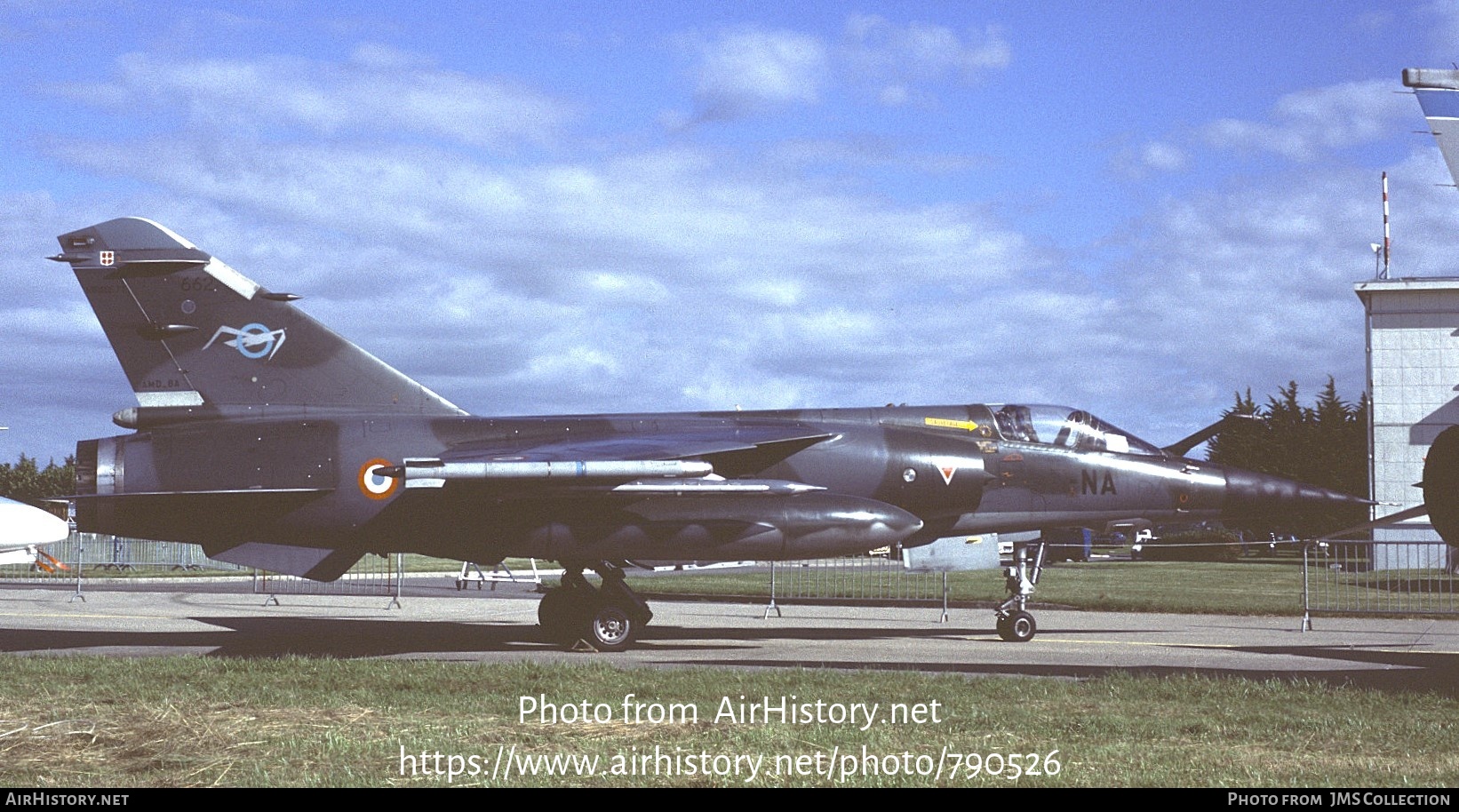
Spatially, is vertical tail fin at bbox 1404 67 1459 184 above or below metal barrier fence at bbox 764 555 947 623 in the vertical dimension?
above

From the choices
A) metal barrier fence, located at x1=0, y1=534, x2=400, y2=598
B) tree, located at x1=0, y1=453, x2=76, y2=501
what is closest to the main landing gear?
metal barrier fence, located at x1=0, y1=534, x2=400, y2=598

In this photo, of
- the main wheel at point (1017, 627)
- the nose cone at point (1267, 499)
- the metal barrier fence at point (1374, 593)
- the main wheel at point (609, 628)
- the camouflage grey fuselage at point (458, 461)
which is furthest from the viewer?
the metal barrier fence at point (1374, 593)

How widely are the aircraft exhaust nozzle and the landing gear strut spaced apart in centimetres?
689

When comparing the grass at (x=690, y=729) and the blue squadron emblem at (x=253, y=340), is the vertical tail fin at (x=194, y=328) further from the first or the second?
the grass at (x=690, y=729)

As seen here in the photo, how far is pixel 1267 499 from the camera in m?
16.1

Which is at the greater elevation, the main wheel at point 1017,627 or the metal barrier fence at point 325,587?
the main wheel at point 1017,627

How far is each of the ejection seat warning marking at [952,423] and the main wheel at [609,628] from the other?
14.6ft

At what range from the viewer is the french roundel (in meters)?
14.3

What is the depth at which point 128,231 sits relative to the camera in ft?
48.2

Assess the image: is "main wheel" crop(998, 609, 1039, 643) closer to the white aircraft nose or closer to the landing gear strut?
the landing gear strut


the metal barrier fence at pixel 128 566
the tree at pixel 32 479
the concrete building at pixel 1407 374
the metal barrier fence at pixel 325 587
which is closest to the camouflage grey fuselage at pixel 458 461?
the metal barrier fence at pixel 325 587

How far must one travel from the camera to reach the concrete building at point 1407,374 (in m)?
45.5

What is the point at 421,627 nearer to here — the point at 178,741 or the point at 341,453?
the point at 341,453

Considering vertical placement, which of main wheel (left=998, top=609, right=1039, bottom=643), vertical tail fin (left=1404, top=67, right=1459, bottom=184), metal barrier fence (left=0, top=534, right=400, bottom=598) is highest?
vertical tail fin (left=1404, top=67, right=1459, bottom=184)
